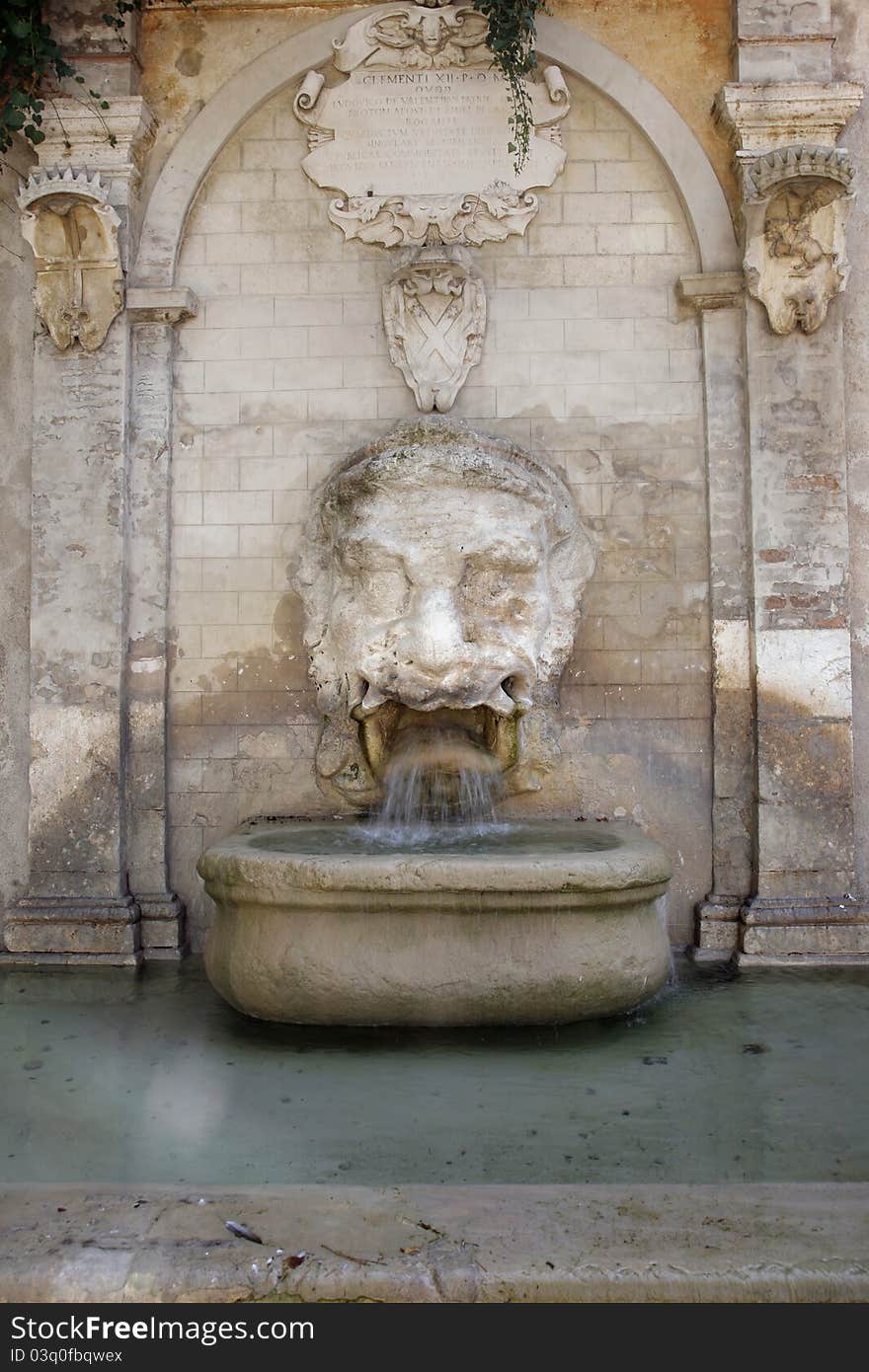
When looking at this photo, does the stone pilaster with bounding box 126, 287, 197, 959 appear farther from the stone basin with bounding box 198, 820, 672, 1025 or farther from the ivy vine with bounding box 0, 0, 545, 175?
the stone basin with bounding box 198, 820, 672, 1025

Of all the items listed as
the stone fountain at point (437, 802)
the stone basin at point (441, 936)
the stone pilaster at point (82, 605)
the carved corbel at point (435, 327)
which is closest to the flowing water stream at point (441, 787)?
the stone fountain at point (437, 802)

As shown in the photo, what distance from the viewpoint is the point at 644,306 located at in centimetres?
450

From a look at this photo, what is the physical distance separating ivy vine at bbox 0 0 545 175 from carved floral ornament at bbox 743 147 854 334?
98 cm

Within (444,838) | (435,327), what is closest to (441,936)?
(444,838)

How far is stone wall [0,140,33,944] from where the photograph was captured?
4.49 metres

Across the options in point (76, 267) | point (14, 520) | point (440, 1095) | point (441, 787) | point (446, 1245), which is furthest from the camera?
point (14, 520)

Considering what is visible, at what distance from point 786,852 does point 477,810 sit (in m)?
1.18

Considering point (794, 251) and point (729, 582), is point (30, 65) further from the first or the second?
point (729, 582)

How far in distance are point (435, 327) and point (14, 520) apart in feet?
6.25

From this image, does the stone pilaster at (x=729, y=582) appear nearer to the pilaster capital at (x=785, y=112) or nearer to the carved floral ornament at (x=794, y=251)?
the carved floral ornament at (x=794, y=251)

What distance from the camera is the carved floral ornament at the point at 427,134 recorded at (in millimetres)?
4520

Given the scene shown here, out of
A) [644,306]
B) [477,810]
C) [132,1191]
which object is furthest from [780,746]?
[132,1191]

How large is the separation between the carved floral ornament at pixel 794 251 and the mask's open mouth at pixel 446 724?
1.78m

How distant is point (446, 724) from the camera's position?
14.0 feet
